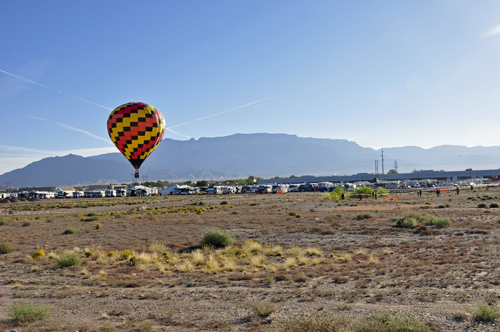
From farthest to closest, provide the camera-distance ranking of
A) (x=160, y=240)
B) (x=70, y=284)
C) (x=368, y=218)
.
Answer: (x=368, y=218) → (x=160, y=240) → (x=70, y=284)

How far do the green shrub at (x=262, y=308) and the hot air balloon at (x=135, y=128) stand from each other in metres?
29.5

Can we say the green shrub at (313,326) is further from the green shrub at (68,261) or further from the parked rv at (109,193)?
the parked rv at (109,193)

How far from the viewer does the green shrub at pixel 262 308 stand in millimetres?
8297

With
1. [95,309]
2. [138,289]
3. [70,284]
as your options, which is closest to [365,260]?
[138,289]

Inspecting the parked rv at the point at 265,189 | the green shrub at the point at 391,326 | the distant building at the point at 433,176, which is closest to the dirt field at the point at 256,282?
the green shrub at the point at 391,326

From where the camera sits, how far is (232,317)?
832 centimetres

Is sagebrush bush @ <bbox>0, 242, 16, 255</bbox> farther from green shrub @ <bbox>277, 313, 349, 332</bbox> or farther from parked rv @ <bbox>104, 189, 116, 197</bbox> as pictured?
parked rv @ <bbox>104, 189, 116, 197</bbox>

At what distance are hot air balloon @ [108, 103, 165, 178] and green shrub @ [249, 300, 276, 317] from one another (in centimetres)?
2954

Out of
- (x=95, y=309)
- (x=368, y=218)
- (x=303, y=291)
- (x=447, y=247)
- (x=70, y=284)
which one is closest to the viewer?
(x=95, y=309)

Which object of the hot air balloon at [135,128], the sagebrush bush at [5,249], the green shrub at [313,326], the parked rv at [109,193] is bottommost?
the parked rv at [109,193]

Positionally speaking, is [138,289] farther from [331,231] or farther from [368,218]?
[368,218]

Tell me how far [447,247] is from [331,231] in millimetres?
7707

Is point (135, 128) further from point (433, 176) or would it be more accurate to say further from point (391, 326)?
point (433, 176)

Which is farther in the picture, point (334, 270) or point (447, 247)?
point (447, 247)
